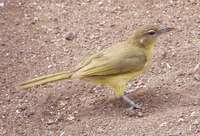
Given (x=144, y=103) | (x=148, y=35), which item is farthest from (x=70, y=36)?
(x=144, y=103)

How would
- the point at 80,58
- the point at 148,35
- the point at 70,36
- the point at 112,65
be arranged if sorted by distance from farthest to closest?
the point at 70,36 < the point at 80,58 < the point at 148,35 < the point at 112,65

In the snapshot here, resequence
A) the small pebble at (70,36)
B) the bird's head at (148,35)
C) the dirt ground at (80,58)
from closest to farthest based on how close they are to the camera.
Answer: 1. the dirt ground at (80,58)
2. the bird's head at (148,35)
3. the small pebble at (70,36)

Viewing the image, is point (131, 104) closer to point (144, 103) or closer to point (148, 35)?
point (144, 103)

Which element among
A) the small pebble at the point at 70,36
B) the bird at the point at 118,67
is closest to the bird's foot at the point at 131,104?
the bird at the point at 118,67

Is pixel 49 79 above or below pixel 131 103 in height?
above

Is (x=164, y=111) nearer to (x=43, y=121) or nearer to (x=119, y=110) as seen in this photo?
(x=119, y=110)

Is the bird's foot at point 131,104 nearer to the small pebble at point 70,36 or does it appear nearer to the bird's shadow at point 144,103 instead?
the bird's shadow at point 144,103

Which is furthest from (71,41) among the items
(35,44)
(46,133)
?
(46,133)
